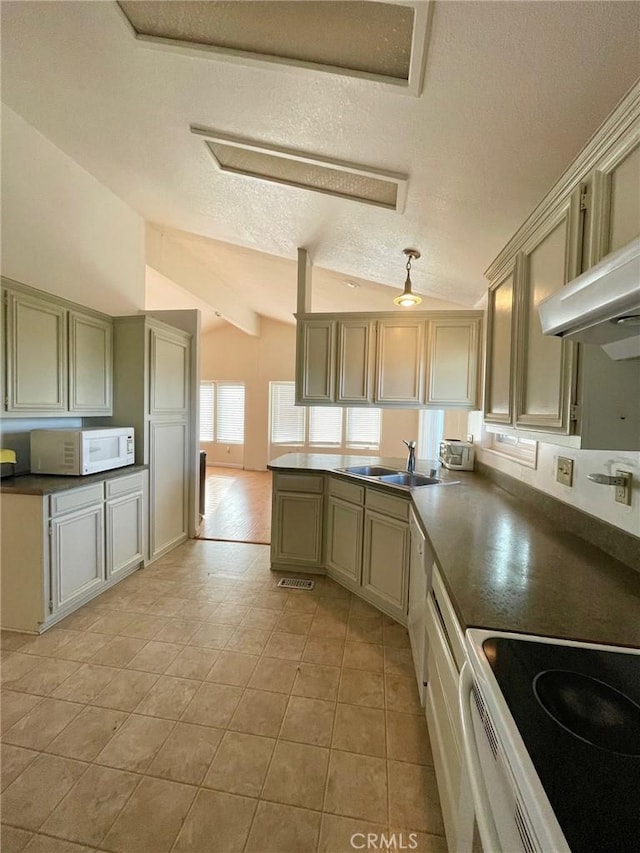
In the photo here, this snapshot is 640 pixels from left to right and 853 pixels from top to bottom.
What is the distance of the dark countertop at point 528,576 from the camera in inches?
35.4

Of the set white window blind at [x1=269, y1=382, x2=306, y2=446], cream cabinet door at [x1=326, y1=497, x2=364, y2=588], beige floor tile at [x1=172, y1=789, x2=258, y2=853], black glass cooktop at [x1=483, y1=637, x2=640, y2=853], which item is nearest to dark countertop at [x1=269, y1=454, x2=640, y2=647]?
black glass cooktop at [x1=483, y1=637, x2=640, y2=853]

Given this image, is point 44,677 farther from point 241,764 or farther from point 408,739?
point 408,739

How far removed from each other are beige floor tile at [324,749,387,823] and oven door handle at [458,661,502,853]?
85 centimetres

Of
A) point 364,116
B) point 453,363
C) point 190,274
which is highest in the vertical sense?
point 190,274

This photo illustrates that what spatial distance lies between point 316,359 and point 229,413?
5.15 metres

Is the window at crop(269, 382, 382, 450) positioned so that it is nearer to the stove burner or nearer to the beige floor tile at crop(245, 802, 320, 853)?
the beige floor tile at crop(245, 802, 320, 853)

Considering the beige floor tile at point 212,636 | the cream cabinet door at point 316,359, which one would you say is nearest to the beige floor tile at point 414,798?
the beige floor tile at point 212,636

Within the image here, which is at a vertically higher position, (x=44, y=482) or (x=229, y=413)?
(x=229, y=413)

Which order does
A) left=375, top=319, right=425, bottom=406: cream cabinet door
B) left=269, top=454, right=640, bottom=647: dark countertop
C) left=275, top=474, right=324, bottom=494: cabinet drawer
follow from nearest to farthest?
left=269, top=454, right=640, bottom=647: dark countertop → left=275, top=474, right=324, bottom=494: cabinet drawer → left=375, top=319, right=425, bottom=406: cream cabinet door

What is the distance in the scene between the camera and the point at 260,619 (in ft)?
7.77

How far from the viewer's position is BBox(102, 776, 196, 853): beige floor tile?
3.71 ft

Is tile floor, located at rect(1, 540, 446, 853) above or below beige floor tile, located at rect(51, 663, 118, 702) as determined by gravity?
above

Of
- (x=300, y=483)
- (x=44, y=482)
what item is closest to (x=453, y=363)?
(x=300, y=483)

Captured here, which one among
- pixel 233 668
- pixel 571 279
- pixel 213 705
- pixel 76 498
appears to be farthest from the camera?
pixel 76 498
